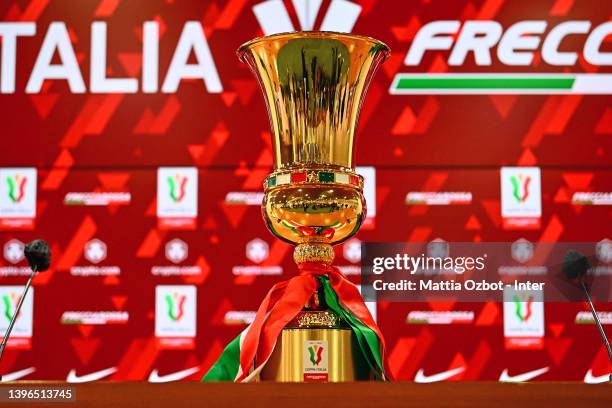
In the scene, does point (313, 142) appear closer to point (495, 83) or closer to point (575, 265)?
point (575, 265)

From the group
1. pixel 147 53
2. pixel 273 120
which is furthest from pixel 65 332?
pixel 273 120

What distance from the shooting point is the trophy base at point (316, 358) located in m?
0.94

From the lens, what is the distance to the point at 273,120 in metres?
1.08

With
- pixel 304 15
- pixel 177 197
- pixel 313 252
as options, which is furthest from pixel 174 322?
pixel 313 252

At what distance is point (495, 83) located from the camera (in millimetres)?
2928

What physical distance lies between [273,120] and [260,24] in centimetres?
196

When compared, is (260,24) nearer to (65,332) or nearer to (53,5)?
(53,5)

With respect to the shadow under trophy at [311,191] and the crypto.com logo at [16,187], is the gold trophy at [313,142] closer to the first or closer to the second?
the shadow under trophy at [311,191]

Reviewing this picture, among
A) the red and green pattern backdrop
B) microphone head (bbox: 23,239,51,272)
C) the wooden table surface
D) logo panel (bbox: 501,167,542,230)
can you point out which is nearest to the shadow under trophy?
the wooden table surface

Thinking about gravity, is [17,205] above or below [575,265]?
above

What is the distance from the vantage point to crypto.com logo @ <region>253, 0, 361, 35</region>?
295cm

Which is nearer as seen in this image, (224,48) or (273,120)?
(273,120)

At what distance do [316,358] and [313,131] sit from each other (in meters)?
0.29

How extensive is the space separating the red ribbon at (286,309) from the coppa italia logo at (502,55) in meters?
1.95
